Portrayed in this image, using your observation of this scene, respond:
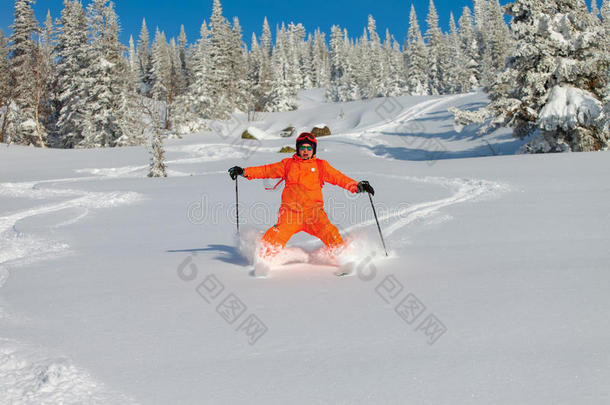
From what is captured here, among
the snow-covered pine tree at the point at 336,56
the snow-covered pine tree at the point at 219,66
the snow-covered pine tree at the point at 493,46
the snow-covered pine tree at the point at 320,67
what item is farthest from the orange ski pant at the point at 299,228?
the snow-covered pine tree at the point at 320,67

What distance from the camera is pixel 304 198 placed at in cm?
491

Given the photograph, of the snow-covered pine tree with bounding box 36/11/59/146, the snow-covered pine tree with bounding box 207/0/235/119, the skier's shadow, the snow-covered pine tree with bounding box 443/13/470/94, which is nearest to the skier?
the skier's shadow

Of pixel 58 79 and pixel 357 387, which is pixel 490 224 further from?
pixel 58 79

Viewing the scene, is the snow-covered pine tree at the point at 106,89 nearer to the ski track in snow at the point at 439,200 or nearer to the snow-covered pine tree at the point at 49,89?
the snow-covered pine tree at the point at 49,89

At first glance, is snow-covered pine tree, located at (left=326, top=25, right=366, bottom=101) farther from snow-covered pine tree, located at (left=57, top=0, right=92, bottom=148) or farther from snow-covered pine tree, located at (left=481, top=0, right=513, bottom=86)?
snow-covered pine tree, located at (left=57, top=0, right=92, bottom=148)

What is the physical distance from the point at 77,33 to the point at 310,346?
40.2 meters

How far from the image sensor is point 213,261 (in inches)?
197

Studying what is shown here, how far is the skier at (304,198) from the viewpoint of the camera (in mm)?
4738

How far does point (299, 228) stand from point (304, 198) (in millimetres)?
320

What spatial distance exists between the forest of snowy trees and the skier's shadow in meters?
12.2

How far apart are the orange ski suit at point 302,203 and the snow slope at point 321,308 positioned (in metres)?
0.34

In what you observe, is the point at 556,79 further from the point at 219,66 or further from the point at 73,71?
the point at 219,66

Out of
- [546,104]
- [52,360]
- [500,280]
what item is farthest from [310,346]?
[546,104]

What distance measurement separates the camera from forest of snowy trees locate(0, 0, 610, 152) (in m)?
18.4
